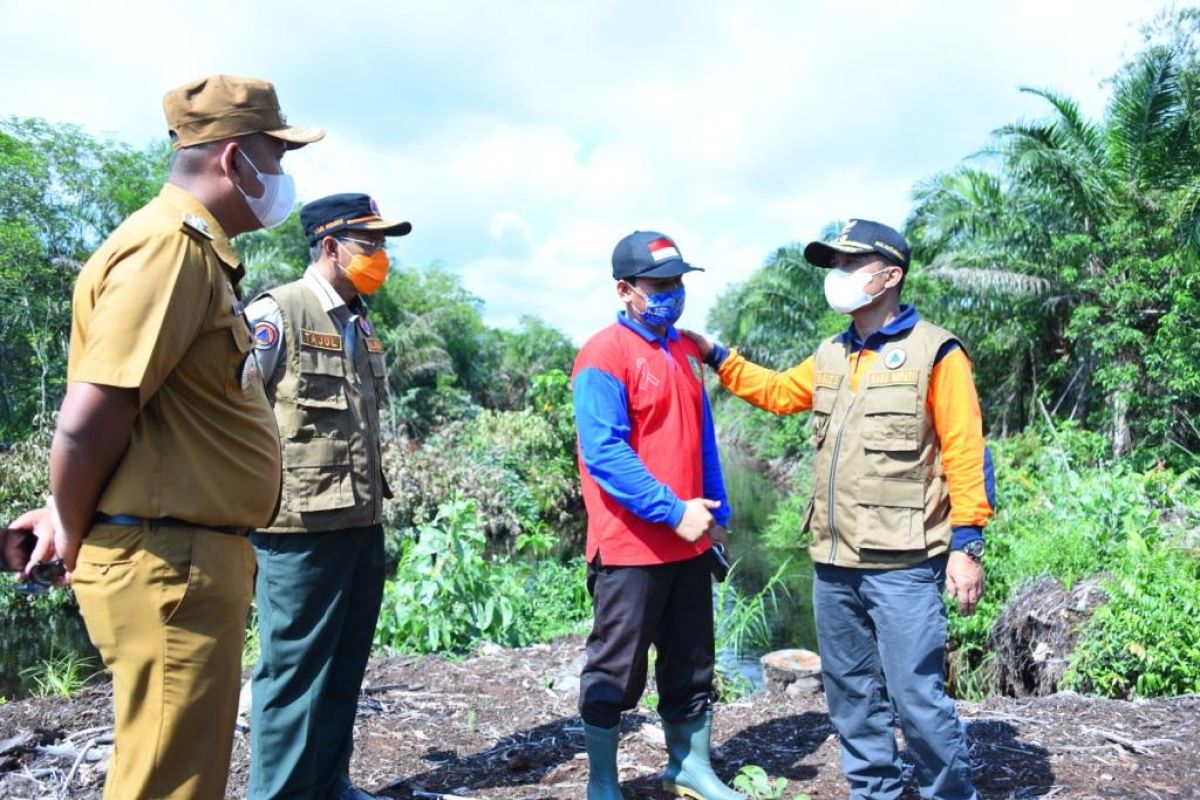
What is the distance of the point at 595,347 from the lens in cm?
334

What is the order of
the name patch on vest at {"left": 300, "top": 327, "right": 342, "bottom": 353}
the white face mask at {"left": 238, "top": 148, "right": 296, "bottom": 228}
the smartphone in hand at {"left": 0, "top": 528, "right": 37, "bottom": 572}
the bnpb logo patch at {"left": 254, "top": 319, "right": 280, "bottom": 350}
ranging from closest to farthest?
the smartphone in hand at {"left": 0, "top": 528, "right": 37, "bottom": 572}
the white face mask at {"left": 238, "top": 148, "right": 296, "bottom": 228}
the bnpb logo patch at {"left": 254, "top": 319, "right": 280, "bottom": 350}
the name patch on vest at {"left": 300, "top": 327, "right": 342, "bottom": 353}

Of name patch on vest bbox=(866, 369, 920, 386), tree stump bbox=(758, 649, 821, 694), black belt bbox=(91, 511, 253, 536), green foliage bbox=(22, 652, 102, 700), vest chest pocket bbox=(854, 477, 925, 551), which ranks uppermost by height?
name patch on vest bbox=(866, 369, 920, 386)

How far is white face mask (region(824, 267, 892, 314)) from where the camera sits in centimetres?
343

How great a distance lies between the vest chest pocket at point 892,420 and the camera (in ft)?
10.6

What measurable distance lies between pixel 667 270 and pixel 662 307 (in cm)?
15

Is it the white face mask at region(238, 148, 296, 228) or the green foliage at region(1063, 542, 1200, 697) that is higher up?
the white face mask at region(238, 148, 296, 228)

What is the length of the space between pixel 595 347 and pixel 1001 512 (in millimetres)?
7670

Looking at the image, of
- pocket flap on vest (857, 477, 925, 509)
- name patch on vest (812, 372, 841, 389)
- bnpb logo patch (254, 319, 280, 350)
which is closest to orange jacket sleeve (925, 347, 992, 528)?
pocket flap on vest (857, 477, 925, 509)

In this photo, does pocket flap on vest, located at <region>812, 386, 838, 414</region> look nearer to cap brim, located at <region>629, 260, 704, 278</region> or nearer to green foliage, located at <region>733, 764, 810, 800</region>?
cap brim, located at <region>629, 260, 704, 278</region>

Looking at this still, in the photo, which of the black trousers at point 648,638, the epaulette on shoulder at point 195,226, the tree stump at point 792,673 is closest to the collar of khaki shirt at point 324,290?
the epaulette on shoulder at point 195,226

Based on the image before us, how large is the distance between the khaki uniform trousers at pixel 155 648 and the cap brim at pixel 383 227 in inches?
68.5

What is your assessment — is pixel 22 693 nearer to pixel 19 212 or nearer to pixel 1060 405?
pixel 19 212

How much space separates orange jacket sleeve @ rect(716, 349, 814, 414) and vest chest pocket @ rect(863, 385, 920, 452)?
1.52ft

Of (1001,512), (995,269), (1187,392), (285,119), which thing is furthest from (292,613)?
(995,269)
